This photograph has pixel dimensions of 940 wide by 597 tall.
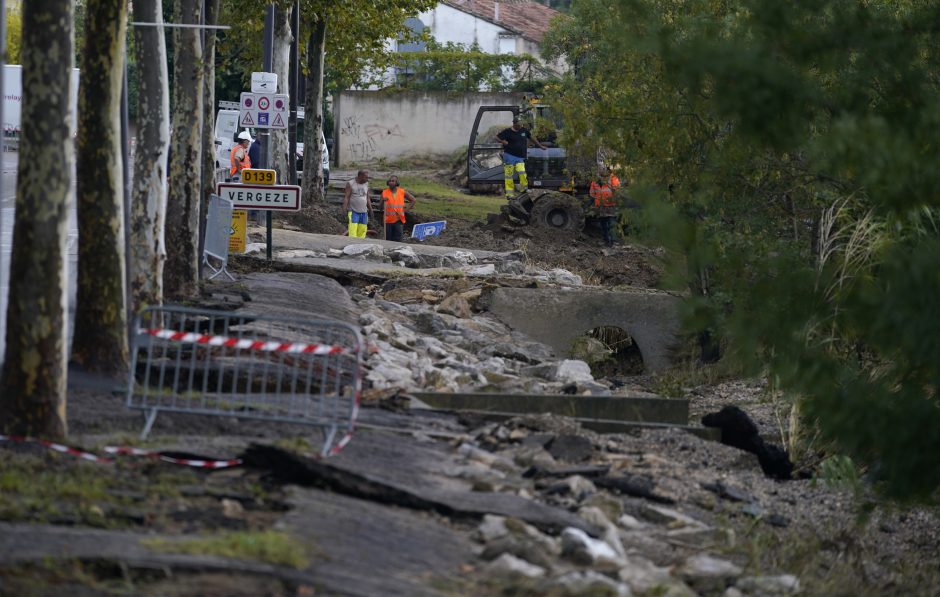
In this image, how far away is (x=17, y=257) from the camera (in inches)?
313

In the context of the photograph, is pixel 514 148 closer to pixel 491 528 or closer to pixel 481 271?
pixel 481 271

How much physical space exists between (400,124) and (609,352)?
33817mm

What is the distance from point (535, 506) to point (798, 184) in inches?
337

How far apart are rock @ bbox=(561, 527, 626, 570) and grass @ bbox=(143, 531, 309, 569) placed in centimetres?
157

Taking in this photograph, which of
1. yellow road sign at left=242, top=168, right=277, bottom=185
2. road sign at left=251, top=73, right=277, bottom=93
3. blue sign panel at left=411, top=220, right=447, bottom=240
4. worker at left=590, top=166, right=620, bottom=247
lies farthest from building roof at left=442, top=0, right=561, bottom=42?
yellow road sign at left=242, top=168, right=277, bottom=185

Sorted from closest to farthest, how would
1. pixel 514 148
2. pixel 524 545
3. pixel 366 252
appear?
pixel 524 545, pixel 366 252, pixel 514 148

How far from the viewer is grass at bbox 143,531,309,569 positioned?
19.5 feet

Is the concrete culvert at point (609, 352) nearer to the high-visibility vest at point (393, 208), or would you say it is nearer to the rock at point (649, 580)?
the high-visibility vest at point (393, 208)

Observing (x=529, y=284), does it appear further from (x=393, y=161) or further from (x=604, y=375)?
(x=393, y=161)

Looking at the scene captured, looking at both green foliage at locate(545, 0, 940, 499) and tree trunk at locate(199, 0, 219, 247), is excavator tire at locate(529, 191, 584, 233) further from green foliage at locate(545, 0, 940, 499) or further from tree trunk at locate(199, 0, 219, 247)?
green foliage at locate(545, 0, 940, 499)

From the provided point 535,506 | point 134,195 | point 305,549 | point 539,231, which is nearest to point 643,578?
point 535,506

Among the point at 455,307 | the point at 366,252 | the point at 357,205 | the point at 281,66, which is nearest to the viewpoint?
the point at 455,307

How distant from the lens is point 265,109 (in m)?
24.2

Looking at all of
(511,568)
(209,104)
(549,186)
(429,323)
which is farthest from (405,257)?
(511,568)
